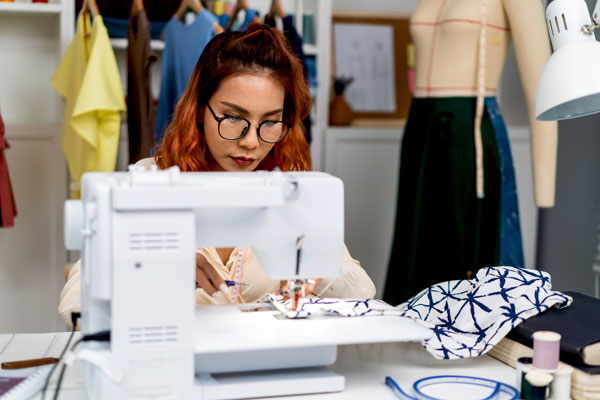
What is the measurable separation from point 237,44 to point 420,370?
914mm

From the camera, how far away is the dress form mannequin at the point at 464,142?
260cm

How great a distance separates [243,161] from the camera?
73.9 inches

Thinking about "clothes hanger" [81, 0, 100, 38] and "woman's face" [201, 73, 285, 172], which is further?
"clothes hanger" [81, 0, 100, 38]

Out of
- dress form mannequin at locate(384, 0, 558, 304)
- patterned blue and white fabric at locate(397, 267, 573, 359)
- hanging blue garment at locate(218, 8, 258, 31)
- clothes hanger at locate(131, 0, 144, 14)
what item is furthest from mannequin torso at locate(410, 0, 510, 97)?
patterned blue and white fabric at locate(397, 267, 573, 359)

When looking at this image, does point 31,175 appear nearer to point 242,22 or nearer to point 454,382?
point 242,22

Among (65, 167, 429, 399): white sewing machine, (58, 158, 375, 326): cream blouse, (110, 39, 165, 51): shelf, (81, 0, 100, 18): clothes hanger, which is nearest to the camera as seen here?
(65, 167, 429, 399): white sewing machine

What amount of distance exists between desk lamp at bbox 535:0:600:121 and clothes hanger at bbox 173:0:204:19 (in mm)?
1884

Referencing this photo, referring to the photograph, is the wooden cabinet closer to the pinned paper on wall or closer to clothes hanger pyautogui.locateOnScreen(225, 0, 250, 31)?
clothes hanger pyautogui.locateOnScreen(225, 0, 250, 31)

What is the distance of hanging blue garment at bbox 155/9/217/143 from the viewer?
287 cm

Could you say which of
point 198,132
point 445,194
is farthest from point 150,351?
point 445,194

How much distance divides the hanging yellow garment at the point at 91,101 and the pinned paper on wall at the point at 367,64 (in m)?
1.16

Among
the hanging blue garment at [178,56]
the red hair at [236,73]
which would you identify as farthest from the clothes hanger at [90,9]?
the red hair at [236,73]

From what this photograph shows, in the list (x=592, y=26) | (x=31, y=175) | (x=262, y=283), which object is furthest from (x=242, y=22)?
(x=592, y=26)

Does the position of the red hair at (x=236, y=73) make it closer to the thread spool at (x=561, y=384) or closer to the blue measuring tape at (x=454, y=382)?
the blue measuring tape at (x=454, y=382)
